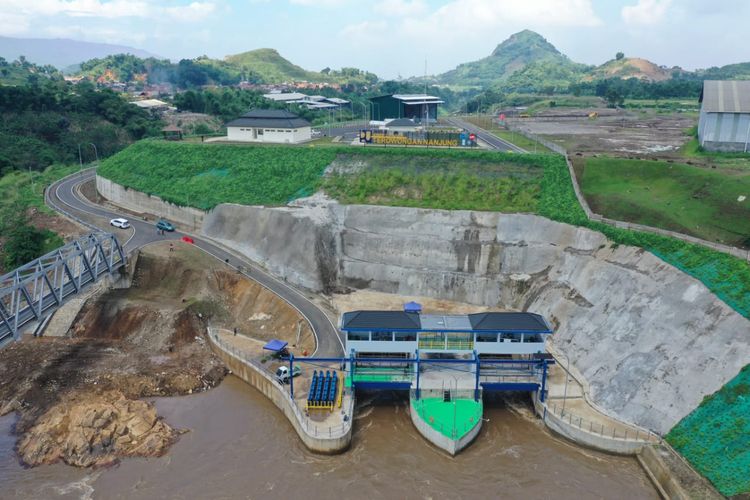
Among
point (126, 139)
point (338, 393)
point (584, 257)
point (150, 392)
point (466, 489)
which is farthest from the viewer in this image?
point (126, 139)

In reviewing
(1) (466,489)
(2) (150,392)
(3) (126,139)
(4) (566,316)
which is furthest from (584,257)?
(3) (126,139)

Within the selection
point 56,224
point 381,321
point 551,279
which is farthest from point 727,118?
point 56,224

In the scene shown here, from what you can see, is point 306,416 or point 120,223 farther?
point 120,223

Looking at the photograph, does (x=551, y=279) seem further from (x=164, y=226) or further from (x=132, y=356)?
(x=164, y=226)

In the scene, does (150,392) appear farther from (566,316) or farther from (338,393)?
(566,316)

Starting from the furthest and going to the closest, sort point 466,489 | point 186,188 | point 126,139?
point 126,139, point 186,188, point 466,489

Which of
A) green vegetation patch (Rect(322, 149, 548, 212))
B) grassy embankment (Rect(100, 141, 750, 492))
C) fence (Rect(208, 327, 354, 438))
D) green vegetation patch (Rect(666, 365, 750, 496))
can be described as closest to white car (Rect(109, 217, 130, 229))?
grassy embankment (Rect(100, 141, 750, 492))

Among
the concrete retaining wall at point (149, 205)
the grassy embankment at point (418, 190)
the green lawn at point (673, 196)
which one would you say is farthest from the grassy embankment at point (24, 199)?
the green lawn at point (673, 196)
